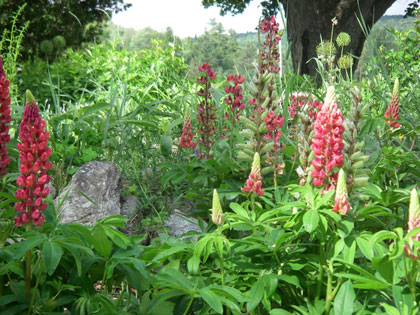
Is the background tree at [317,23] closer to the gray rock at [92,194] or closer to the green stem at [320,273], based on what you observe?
the gray rock at [92,194]

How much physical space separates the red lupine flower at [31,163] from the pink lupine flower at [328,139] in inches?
42.8

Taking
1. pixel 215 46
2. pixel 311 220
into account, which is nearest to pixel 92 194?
pixel 311 220

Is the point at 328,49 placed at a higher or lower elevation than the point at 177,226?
higher

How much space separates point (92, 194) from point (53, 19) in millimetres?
15405

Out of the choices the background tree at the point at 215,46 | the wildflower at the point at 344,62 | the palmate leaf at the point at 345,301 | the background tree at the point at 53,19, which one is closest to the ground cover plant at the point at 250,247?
the palmate leaf at the point at 345,301

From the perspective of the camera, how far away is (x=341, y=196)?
1702 mm

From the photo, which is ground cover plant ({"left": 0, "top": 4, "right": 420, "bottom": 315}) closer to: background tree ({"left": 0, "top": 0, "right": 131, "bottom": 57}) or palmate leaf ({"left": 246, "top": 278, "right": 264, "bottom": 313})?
palmate leaf ({"left": 246, "top": 278, "right": 264, "bottom": 313})

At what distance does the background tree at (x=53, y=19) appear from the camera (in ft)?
52.9

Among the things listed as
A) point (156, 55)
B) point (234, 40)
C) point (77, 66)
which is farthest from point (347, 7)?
point (234, 40)

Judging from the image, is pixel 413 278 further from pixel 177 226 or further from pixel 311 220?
pixel 177 226

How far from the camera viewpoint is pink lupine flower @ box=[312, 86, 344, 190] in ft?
6.18

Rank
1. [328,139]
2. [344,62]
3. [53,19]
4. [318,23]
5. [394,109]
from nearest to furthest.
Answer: [328,139], [394,109], [344,62], [318,23], [53,19]

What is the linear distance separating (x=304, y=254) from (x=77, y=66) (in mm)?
8236

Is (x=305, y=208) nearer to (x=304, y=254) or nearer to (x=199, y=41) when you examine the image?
(x=304, y=254)
